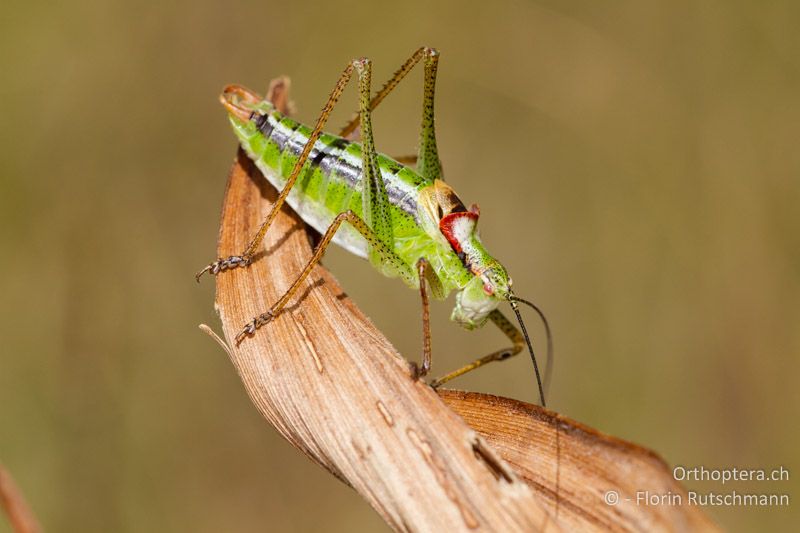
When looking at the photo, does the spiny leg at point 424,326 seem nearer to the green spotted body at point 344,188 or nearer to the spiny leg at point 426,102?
the green spotted body at point 344,188

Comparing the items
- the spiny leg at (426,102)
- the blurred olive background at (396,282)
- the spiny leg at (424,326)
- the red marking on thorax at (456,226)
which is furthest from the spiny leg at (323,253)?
the blurred olive background at (396,282)

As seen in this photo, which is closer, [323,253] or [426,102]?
[323,253]

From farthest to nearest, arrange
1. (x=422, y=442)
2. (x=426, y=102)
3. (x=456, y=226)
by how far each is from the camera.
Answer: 1. (x=426, y=102)
2. (x=456, y=226)
3. (x=422, y=442)

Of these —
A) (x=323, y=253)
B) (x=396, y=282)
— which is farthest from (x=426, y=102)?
(x=396, y=282)

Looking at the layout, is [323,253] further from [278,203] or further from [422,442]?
[422,442]

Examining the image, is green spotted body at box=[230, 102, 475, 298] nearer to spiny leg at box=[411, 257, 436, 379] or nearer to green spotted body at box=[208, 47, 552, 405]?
green spotted body at box=[208, 47, 552, 405]

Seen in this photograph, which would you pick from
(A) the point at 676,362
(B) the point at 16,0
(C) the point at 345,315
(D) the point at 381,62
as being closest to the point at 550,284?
(A) the point at 676,362
